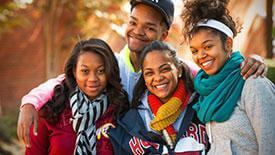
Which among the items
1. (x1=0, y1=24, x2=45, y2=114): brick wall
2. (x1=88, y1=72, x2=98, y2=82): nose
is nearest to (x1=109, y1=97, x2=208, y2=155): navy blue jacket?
(x1=88, y1=72, x2=98, y2=82): nose

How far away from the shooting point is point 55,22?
6.89m

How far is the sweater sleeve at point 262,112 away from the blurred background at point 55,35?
760mm

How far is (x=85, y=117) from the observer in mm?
2539

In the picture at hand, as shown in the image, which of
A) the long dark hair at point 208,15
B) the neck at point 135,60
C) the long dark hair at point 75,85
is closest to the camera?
the long dark hair at point 208,15

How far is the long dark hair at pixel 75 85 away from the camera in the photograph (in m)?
2.58

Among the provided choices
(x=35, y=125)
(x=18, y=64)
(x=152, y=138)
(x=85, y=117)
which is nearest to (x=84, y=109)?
(x=85, y=117)

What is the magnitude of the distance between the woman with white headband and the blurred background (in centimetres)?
52

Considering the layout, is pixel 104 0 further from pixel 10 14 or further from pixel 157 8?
pixel 157 8

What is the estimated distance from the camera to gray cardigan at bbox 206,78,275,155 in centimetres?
183

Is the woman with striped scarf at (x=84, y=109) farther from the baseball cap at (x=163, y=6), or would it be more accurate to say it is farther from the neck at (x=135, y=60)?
the baseball cap at (x=163, y=6)

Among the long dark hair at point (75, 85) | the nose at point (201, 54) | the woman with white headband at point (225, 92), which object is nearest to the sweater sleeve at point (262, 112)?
the woman with white headband at point (225, 92)

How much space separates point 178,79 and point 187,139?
638mm

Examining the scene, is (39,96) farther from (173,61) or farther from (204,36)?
(204,36)

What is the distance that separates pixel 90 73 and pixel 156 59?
72 cm
